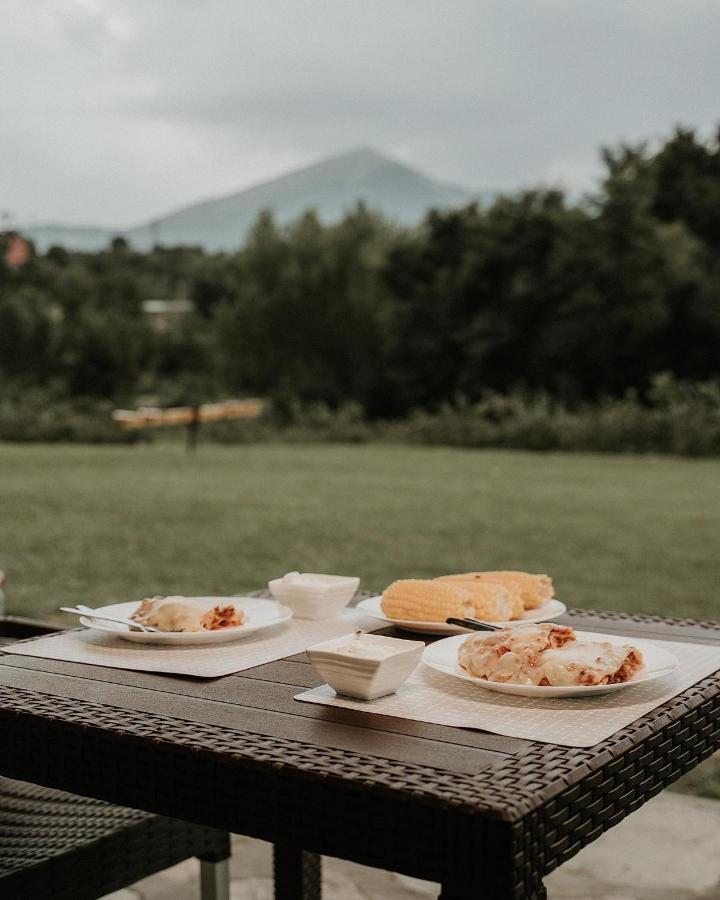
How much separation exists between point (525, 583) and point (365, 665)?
58 cm

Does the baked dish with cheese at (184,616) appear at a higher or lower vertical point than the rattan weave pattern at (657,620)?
higher

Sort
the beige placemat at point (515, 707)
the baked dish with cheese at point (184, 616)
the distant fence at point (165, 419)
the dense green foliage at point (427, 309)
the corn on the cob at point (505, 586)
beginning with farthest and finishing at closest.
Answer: the dense green foliage at point (427, 309) → the distant fence at point (165, 419) → the corn on the cob at point (505, 586) → the baked dish with cheese at point (184, 616) → the beige placemat at point (515, 707)

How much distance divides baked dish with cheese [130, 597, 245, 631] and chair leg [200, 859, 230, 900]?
0.52 meters

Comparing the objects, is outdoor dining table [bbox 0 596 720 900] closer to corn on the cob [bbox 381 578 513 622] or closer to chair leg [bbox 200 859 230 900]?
corn on the cob [bbox 381 578 513 622]

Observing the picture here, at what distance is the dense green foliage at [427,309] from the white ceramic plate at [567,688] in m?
13.7

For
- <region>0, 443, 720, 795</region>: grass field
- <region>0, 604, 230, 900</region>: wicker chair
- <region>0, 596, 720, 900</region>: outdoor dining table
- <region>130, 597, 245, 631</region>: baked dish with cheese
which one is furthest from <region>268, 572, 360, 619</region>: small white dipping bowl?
<region>0, 443, 720, 795</region>: grass field

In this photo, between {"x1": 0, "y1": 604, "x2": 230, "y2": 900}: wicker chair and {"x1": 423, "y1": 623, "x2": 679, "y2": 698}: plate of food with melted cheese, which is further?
{"x1": 0, "y1": 604, "x2": 230, "y2": 900}: wicker chair

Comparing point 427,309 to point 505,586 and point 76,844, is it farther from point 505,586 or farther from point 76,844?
point 76,844

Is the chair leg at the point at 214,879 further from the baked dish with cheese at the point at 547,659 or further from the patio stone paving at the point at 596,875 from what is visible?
the baked dish with cheese at the point at 547,659

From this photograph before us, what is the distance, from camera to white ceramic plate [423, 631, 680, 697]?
4.36 feet

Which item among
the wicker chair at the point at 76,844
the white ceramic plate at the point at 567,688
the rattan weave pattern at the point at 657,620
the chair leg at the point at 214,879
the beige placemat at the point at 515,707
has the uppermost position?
the white ceramic plate at the point at 567,688

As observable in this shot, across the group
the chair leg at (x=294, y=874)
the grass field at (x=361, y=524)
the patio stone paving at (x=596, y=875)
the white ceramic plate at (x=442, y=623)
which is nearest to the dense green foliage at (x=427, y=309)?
the grass field at (x=361, y=524)

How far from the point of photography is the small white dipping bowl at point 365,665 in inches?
52.2

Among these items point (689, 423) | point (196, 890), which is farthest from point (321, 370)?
point (196, 890)
